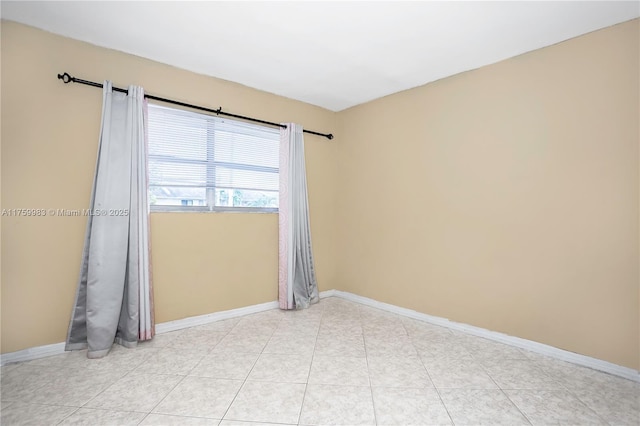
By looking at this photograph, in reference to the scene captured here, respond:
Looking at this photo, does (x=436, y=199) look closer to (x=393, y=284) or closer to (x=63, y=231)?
(x=393, y=284)

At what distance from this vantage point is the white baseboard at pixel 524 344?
211 cm

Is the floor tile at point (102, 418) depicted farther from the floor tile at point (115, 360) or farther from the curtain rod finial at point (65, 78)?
the curtain rod finial at point (65, 78)

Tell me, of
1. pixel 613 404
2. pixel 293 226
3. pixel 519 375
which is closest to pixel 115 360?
pixel 293 226

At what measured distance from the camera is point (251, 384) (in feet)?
6.48

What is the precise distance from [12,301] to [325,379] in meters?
2.39

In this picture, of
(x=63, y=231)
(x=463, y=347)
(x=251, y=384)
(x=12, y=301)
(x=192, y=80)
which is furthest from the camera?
(x=192, y=80)

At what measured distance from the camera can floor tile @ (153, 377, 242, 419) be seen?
1698 mm

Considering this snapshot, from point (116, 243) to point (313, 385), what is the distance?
Result: 194 centimetres

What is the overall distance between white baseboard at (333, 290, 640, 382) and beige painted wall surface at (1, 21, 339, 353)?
6.59ft

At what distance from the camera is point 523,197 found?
2.54 m

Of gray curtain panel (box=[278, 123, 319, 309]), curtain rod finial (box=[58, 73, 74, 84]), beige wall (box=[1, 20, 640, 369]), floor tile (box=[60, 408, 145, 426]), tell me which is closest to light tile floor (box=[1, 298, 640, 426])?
floor tile (box=[60, 408, 145, 426])

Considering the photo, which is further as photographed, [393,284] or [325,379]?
[393,284]

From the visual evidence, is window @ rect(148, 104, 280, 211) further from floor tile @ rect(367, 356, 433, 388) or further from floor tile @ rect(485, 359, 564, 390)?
floor tile @ rect(485, 359, 564, 390)

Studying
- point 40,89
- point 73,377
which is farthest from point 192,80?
point 73,377
